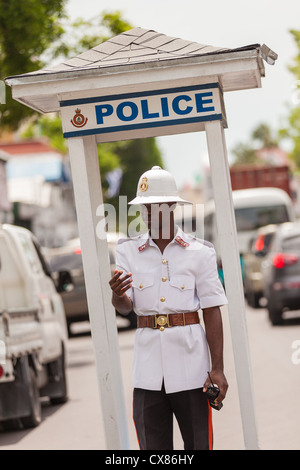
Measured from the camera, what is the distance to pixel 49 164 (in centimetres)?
5391

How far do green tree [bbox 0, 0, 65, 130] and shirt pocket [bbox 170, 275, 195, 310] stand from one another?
9.63m

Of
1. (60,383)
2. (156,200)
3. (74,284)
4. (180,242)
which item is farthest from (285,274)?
(156,200)

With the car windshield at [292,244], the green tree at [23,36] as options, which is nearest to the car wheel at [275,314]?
the car windshield at [292,244]

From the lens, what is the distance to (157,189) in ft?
17.2

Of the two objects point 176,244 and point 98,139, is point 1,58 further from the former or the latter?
point 176,244

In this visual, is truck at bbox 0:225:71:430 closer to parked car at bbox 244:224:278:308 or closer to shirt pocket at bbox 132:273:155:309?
shirt pocket at bbox 132:273:155:309

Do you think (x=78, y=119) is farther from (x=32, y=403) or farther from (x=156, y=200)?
(x=32, y=403)

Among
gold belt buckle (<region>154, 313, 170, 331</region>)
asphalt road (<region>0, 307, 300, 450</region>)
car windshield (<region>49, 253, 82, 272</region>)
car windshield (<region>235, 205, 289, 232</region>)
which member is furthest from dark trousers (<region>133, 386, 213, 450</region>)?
car windshield (<region>235, 205, 289, 232</region>)

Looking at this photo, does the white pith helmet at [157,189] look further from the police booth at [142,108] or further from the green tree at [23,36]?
the green tree at [23,36]

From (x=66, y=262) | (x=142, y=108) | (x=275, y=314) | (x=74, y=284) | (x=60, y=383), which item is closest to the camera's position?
(x=142, y=108)

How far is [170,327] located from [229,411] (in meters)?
5.14

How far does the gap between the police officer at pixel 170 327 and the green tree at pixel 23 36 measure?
9.45 meters

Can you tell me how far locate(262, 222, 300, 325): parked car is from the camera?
1748 centimetres
